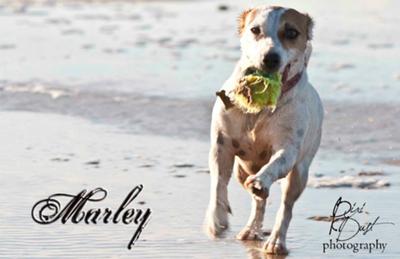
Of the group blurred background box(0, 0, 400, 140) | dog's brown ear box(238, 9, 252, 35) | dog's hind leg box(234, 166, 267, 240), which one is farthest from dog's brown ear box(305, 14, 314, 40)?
blurred background box(0, 0, 400, 140)

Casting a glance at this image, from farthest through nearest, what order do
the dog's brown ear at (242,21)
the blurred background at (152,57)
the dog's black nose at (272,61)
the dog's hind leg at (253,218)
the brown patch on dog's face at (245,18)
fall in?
the blurred background at (152,57) → the dog's hind leg at (253,218) → the dog's brown ear at (242,21) → the brown patch on dog's face at (245,18) → the dog's black nose at (272,61)

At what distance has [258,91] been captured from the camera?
6809 mm

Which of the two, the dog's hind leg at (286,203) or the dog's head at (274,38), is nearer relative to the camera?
the dog's head at (274,38)

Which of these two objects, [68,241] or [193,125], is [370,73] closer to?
[193,125]

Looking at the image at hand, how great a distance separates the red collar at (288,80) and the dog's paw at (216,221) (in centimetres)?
76

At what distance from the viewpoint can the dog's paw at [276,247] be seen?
720 cm

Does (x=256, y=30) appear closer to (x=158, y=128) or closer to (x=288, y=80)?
(x=288, y=80)

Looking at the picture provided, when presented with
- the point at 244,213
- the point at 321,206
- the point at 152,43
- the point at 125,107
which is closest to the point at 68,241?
the point at 244,213

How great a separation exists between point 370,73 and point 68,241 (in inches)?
307

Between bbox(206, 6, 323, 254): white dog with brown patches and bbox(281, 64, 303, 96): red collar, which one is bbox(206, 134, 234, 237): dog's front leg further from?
bbox(281, 64, 303, 96): red collar

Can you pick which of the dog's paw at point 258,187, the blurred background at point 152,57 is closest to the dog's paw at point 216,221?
the dog's paw at point 258,187

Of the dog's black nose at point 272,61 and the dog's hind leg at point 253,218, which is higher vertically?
the dog's black nose at point 272,61

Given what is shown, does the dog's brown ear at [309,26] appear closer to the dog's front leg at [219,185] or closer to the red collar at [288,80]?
the red collar at [288,80]

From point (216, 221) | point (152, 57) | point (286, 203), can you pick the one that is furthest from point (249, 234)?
A: point (152, 57)
